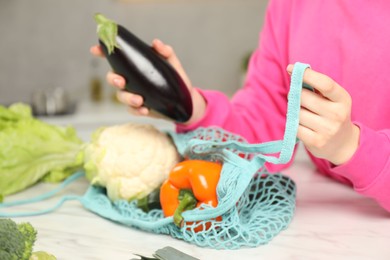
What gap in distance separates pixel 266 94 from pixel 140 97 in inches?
13.1

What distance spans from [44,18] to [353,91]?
81.8 inches

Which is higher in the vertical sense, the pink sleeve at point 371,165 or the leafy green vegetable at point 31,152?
the pink sleeve at point 371,165

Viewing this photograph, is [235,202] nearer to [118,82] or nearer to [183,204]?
[183,204]

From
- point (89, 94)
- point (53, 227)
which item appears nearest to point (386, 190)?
point (53, 227)

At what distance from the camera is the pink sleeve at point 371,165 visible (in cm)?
73

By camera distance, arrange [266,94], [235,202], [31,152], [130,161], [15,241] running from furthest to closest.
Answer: [266,94], [31,152], [130,161], [235,202], [15,241]

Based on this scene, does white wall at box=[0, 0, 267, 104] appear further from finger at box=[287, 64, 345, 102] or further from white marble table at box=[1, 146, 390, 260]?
finger at box=[287, 64, 345, 102]

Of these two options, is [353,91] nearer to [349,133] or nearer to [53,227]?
[349,133]

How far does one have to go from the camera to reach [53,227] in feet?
2.65

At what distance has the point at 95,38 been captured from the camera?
8.92ft

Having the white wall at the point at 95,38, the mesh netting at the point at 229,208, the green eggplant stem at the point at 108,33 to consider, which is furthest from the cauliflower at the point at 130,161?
the white wall at the point at 95,38

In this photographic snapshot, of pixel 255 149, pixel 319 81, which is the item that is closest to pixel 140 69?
pixel 255 149

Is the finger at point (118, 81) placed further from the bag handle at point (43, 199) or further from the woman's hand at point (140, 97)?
the bag handle at point (43, 199)

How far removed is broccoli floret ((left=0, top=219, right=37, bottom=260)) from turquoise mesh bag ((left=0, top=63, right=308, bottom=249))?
199 millimetres
